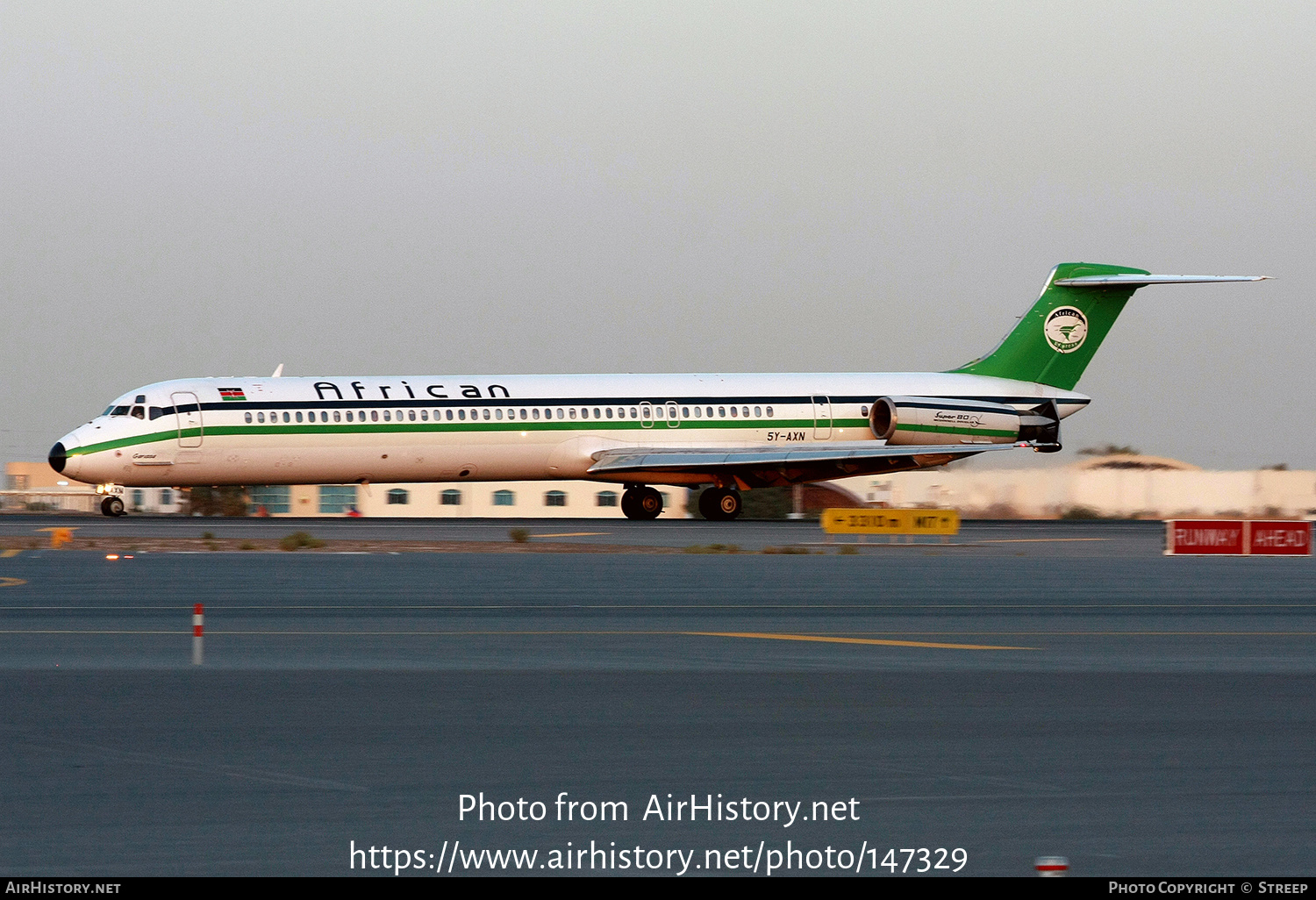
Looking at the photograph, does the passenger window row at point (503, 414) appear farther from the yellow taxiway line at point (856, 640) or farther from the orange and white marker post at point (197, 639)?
the orange and white marker post at point (197, 639)

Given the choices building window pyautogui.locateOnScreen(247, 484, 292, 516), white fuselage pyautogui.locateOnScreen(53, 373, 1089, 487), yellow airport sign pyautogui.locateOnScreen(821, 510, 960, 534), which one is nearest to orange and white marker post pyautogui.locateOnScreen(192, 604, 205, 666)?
yellow airport sign pyautogui.locateOnScreen(821, 510, 960, 534)

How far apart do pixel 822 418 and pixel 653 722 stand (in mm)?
33274

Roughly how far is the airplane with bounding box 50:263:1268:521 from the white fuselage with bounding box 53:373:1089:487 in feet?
0.13

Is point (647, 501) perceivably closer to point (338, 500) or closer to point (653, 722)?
point (338, 500)

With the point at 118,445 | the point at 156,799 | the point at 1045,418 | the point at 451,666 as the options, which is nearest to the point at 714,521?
the point at 1045,418

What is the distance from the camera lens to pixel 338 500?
6169 centimetres

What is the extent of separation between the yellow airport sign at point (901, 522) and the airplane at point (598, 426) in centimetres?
545

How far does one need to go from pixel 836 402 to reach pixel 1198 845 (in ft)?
121

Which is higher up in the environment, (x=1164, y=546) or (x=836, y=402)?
(x=836, y=402)

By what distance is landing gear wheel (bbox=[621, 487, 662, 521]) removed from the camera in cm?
4481

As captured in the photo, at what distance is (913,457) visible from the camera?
141 ft

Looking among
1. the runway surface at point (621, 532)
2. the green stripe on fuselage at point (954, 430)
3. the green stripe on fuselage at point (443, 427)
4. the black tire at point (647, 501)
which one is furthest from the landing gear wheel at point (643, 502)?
the green stripe on fuselage at point (954, 430)

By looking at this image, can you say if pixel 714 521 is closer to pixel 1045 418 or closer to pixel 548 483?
pixel 1045 418

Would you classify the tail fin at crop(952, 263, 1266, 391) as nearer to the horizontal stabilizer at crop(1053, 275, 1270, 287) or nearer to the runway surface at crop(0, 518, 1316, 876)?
the horizontal stabilizer at crop(1053, 275, 1270, 287)
